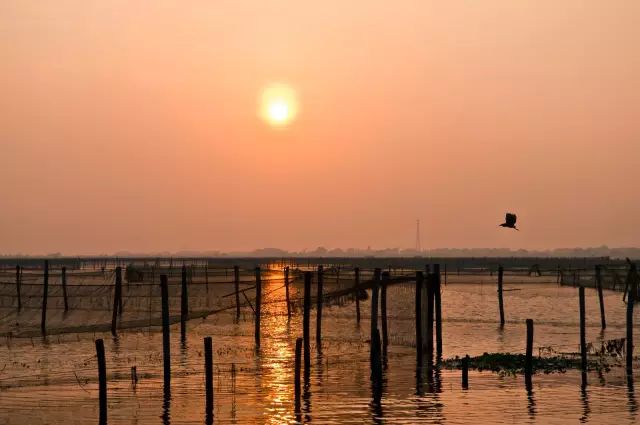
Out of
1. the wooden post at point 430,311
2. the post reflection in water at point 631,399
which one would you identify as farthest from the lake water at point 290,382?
the wooden post at point 430,311

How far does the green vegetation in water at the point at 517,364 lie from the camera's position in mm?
28359

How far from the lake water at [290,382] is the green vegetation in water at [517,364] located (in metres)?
0.67

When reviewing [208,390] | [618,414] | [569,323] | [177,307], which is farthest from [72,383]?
[177,307]

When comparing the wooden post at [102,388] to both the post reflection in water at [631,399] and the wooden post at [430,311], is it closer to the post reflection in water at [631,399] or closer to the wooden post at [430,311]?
the post reflection in water at [631,399]

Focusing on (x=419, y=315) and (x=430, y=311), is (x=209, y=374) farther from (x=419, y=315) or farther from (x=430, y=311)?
(x=430, y=311)

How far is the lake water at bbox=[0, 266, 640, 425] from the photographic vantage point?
21547 mm

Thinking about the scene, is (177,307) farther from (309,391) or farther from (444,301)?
(309,391)

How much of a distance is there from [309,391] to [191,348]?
1218 centimetres

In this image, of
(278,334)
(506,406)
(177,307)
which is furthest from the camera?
(177,307)

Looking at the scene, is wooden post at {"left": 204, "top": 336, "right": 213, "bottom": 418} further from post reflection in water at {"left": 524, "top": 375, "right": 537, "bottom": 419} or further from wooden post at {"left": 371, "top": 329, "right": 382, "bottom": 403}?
post reflection in water at {"left": 524, "top": 375, "right": 537, "bottom": 419}

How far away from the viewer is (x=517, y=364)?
28.8 meters

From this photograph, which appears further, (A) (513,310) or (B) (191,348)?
(A) (513,310)

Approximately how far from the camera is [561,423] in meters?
20.7

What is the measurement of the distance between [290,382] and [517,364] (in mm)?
7305
